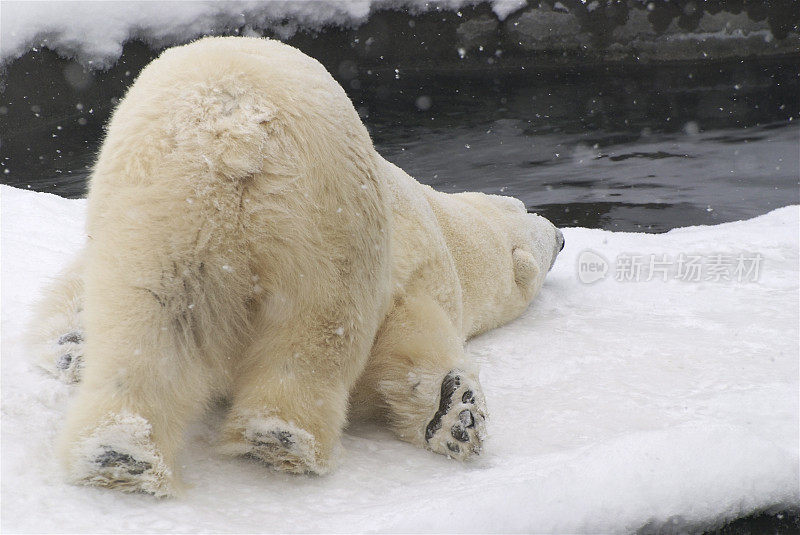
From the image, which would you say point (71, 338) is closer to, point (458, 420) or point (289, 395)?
point (289, 395)

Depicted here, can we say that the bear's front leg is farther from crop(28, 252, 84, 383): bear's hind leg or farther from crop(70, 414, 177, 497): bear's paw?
crop(28, 252, 84, 383): bear's hind leg

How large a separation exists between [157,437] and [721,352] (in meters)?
2.10

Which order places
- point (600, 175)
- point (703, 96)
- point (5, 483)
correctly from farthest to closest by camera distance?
point (703, 96)
point (600, 175)
point (5, 483)

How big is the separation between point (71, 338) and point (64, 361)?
0.37 feet

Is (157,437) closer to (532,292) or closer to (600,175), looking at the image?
(532,292)

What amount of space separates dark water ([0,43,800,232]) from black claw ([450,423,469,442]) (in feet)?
13.4

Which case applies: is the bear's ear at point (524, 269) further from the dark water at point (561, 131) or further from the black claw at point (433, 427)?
the dark water at point (561, 131)

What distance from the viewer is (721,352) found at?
9.13 feet

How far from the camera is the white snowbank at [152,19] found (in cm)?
699

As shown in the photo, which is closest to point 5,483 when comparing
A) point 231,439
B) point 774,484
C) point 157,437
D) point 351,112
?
point 157,437

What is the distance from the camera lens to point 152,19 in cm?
760

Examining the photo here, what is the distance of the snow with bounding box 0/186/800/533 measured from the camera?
1.42 metres

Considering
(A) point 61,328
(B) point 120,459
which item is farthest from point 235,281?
(A) point 61,328

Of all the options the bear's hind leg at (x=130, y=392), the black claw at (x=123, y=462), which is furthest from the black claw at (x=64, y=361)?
the black claw at (x=123, y=462)
